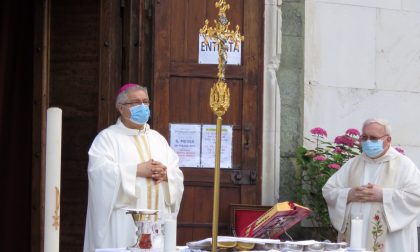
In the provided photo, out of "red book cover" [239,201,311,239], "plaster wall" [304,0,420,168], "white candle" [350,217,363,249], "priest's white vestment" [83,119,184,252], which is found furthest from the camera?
"plaster wall" [304,0,420,168]

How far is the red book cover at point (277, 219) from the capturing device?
211 inches

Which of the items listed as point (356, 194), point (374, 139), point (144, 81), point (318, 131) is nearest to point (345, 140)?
point (318, 131)

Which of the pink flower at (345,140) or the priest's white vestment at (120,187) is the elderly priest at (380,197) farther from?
the priest's white vestment at (120,187)

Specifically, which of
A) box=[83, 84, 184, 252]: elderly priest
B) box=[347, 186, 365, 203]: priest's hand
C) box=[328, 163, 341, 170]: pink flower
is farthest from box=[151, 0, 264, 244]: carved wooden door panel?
box=[347, 186, 365, 203]: priest's hand

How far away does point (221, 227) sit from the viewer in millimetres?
8016

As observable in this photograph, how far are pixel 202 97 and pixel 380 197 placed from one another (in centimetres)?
172

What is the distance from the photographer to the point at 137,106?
6.98 meters

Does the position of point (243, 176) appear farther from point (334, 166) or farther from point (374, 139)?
point (374, 139)

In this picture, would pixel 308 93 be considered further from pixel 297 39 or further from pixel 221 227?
pixel 221 227

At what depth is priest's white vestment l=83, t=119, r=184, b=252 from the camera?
22.1 ft

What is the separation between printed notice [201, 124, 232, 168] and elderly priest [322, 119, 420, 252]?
1010 millimetres

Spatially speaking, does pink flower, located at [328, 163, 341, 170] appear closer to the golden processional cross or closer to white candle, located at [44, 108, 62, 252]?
the golden processional cross

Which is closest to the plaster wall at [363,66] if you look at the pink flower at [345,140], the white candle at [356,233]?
the pink flower at [345,140]

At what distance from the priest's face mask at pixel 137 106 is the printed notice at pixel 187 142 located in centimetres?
97
